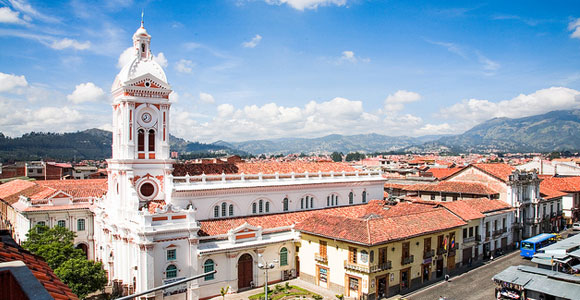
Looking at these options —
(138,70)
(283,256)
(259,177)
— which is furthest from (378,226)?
(138,70)

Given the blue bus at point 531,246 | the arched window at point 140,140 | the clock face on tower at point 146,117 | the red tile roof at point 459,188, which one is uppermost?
the clock face on tower at point 146,117

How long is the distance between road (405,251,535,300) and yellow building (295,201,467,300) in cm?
125

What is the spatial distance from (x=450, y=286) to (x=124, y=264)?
28.5 m

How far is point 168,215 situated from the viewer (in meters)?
32.0

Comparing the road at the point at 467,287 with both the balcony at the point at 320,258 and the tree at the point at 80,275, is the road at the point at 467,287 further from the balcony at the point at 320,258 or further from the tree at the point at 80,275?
the tree at the point at 80,275

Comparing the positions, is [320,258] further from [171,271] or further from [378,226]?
[171,271]

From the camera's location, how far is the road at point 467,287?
34.0 m

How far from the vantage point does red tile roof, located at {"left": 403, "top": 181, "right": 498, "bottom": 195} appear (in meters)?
52.7

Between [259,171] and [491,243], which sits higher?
[259,171]

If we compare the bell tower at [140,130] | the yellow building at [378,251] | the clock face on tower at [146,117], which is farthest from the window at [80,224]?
the yellow building at [378,251]

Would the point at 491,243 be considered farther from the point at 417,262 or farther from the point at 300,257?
the point at 300,257

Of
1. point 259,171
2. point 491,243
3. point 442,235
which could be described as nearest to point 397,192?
point 491,243

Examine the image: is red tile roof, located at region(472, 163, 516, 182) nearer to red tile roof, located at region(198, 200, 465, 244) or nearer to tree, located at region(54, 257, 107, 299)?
red tile roof, located at region(198, 200, 465, 244)

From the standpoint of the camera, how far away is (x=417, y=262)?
3625 centimetres
